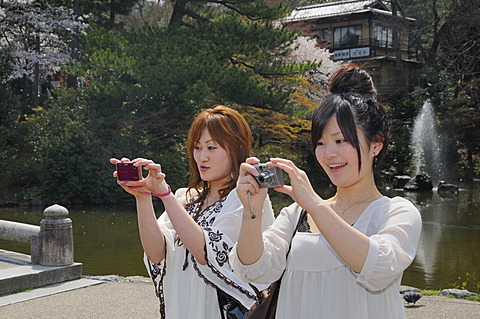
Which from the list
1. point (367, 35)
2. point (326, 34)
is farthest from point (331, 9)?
point (367, 35)

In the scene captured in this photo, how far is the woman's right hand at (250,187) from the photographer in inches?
65.0

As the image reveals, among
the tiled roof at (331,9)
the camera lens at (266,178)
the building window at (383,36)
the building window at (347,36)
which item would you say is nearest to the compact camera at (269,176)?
the camera lens at (266,178)

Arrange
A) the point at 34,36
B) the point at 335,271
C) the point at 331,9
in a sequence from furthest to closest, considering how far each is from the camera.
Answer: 1. the point at 331,9
2. the point at 34,36
3. the point at 335,271

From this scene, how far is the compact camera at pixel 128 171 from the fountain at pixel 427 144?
2237 cm

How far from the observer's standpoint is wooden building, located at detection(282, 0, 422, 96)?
87.2ft

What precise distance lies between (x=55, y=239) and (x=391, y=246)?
4.83 meters

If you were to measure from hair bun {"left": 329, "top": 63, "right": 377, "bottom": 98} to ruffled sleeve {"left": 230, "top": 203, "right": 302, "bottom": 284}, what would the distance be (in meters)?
0.43

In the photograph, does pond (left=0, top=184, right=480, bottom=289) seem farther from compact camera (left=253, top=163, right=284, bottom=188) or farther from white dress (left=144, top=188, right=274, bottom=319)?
compact camera (left=253, top=163, right=284, bottom=188)

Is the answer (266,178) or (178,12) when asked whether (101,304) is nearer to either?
(266,178)

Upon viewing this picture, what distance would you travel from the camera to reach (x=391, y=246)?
1648mm

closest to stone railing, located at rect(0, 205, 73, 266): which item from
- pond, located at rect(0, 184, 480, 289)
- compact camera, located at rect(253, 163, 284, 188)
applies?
pond, located at rect(0, 184, 480, 289)

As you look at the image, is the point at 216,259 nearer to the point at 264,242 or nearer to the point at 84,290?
the point at 264,242

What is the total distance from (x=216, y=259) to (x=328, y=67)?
19847 millimetres

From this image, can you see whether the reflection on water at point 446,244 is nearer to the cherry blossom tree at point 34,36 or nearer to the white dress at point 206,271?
the white dress at point 206,271
